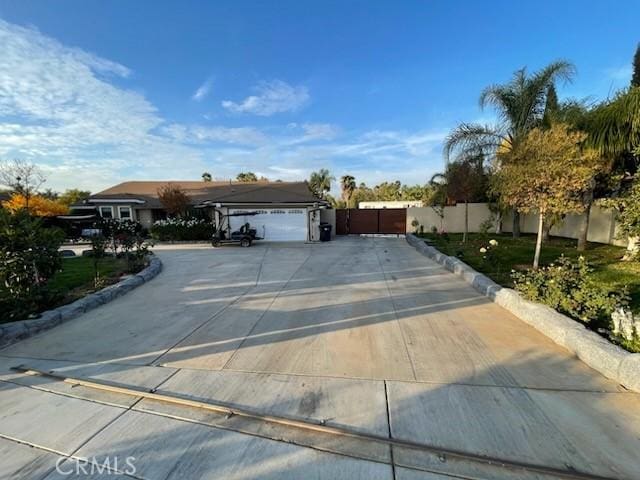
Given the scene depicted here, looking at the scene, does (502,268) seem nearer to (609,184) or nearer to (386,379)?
(609,184)

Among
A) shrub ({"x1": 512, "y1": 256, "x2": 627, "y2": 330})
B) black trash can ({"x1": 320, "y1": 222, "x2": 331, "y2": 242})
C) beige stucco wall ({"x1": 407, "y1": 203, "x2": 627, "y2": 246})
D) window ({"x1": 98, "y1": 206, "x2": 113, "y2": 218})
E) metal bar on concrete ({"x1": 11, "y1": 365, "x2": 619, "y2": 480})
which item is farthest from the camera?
window ({"x1": 98, "y1": 206, "x2": 113, "y2": 218})

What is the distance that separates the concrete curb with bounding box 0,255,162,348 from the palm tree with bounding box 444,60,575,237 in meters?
12.8

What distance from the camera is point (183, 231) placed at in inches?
623

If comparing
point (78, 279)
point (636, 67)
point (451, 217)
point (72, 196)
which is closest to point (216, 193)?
point (72, 196)

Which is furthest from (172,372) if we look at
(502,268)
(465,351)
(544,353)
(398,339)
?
(502,268)

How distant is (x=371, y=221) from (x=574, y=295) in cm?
1532

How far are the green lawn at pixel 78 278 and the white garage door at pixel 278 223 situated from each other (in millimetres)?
7006

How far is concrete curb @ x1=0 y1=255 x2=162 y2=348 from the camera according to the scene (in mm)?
4016

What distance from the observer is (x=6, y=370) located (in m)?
3.25

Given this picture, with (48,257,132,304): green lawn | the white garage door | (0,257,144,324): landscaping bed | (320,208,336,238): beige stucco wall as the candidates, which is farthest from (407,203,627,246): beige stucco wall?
(48,257,132,304): green lawn

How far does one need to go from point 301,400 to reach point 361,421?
1.85 feet

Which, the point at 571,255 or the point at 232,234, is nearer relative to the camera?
the point at 571,255

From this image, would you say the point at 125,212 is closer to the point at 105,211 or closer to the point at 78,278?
the point at 105,211

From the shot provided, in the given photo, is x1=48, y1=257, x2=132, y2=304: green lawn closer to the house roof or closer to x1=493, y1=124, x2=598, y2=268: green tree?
the house roof
